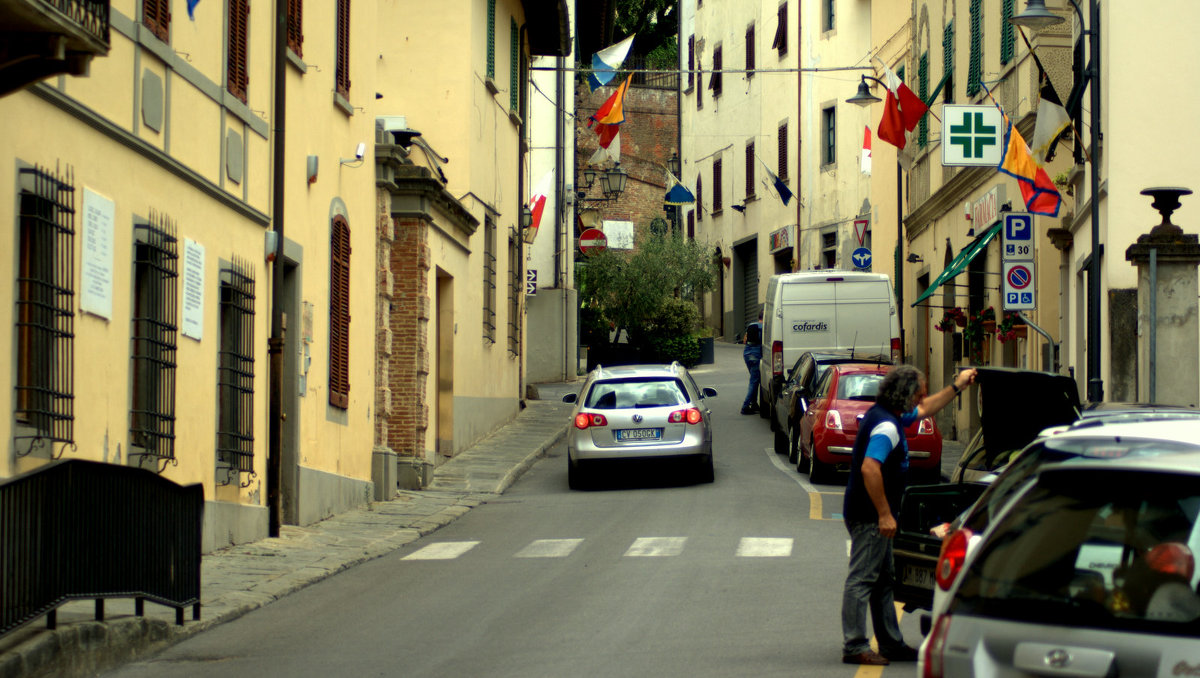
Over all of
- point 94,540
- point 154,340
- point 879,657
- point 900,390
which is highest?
point 154,340

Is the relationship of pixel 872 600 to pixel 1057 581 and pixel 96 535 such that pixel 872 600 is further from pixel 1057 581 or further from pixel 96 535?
pixel 96 535

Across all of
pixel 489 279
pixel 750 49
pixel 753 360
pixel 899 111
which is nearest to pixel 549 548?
pixel 489 279

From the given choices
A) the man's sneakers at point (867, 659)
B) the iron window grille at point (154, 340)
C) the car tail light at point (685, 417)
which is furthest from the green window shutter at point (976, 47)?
the man's sneakers at point (867, 659)

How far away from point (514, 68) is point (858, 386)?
13307mm

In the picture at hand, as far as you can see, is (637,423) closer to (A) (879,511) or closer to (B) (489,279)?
(B) (489,279)

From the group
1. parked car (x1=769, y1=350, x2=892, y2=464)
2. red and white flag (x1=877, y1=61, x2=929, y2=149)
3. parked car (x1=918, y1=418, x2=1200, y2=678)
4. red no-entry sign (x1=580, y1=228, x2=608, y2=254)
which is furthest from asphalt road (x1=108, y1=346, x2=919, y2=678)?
red no-entry sign (x1=580, y1=228, x2=608, y2=254)

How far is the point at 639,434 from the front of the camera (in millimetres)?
20109

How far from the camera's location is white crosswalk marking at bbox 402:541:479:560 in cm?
1444

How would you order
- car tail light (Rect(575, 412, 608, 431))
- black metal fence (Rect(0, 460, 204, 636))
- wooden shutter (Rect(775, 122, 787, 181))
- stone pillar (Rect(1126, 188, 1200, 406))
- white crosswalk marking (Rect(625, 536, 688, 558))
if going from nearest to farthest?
black metal fence (Rect(0, 460, 204, 636)) < white crosswalk marking (Rect(625, 536, 688, 558)) < stone pillar (Rect(1126, 188, 1200, 406)) < car tail light (Rect(575, 412, 608, 431)) < wooden shutter (Rect(775, 122, 787, 181))

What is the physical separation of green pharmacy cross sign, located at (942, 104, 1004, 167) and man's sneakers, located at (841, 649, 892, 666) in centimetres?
1495

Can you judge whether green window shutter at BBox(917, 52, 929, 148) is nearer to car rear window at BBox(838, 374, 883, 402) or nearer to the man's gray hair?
car rear window at BBox(838, 374, 883, 402)

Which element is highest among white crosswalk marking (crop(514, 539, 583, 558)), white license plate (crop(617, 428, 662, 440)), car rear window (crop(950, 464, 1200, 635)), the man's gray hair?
the man's gray hair

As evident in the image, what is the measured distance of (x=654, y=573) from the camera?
12.4 meters

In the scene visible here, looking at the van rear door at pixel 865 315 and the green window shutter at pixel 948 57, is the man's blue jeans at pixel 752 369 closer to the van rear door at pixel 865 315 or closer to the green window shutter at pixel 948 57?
the van rear door at pixel 865 315
